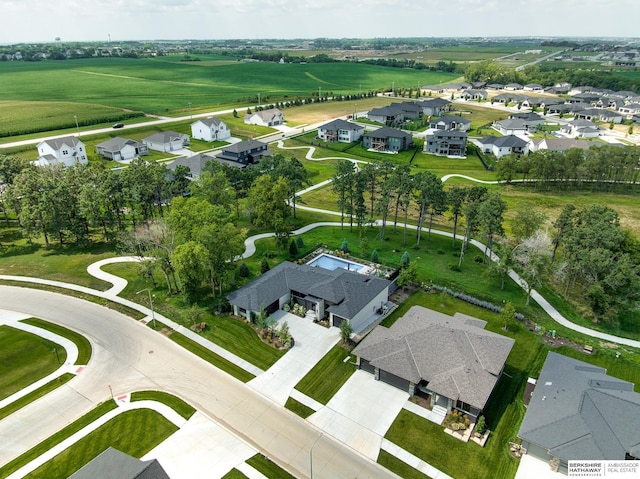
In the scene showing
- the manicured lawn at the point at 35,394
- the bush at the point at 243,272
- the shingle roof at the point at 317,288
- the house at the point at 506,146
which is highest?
the house at the point at 506,146

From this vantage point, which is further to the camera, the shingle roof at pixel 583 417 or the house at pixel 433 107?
the house at pixel 433 107

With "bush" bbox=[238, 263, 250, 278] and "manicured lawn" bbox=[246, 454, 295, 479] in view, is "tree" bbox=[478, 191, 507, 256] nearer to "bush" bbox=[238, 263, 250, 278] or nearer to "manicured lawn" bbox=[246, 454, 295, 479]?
"bush" bbox=[238, 263, 250, 278]

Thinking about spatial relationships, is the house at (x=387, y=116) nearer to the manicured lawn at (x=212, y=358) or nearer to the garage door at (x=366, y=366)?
the garage door at (x=366, y=366)

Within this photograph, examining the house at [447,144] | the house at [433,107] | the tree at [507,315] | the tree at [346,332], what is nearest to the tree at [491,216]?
the tree at [507,315]

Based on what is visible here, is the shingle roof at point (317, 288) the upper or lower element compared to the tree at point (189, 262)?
lower

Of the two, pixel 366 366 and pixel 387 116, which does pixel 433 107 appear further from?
pixel 366 366

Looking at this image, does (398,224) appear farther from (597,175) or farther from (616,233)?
(597,175)
